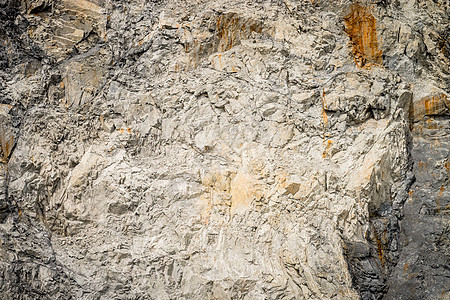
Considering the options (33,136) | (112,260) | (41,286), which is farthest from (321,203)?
(33,136)

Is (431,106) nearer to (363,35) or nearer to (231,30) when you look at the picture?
(363,35)

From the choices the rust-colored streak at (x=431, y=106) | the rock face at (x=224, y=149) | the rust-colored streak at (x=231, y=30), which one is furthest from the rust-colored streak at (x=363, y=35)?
the rust-colored streak at (x=231, y=30)

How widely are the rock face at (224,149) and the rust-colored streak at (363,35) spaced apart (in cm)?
4

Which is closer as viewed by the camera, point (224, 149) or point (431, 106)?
point (431, 106)

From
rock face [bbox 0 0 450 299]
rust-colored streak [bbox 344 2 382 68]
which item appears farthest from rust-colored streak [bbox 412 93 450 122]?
rust-colored streak [bbox 344 2 382 68]

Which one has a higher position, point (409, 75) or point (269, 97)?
point (409, 75)

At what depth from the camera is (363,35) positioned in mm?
8188

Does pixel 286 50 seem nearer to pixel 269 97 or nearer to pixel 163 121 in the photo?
pixel 269 97

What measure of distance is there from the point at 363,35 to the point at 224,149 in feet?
13.4

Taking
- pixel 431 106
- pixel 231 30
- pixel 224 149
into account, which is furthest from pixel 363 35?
pixel 224 149

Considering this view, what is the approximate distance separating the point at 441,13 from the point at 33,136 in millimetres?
9844

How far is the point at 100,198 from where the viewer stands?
7961 mm

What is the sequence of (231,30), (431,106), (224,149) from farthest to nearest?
(231,30) < (224,149) < (431,106)

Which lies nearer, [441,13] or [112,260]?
[112,260]
